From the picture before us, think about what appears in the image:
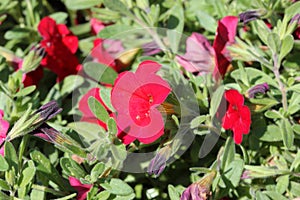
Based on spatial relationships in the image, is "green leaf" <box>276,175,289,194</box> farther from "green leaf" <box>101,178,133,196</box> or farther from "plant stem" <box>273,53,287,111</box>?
"green leaf" <box>101,178,133,196</box>

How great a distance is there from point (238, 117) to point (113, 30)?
1.79 ft

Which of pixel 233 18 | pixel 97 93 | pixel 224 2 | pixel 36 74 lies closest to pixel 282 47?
pixel 233 18

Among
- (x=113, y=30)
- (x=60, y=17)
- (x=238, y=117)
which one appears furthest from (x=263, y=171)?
(x=60, y=17)

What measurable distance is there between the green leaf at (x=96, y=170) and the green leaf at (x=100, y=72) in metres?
0.36

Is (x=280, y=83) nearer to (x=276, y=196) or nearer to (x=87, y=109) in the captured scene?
(x=276, y=196)

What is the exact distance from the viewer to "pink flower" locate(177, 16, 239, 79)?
61.3 inches

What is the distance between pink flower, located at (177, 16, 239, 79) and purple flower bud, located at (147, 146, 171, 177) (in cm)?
34

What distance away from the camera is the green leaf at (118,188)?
129cm

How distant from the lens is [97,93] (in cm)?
144

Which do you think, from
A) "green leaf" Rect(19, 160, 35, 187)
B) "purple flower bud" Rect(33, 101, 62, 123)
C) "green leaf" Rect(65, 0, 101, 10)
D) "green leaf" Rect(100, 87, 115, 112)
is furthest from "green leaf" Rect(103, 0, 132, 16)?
"green leaf" Rect(19, 160, 35, 187)

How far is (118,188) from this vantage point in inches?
51.3

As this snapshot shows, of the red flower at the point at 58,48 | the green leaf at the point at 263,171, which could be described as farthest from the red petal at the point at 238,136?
the red flower at the point at 58,48

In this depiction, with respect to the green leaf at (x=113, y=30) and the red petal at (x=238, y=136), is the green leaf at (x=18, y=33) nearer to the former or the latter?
the green leaf at (x=113, y=30)

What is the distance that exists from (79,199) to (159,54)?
1.87ft
